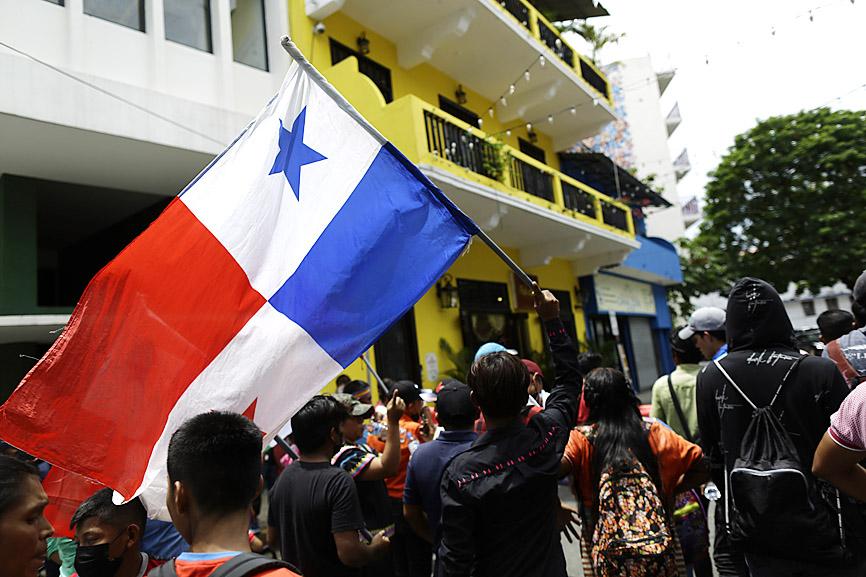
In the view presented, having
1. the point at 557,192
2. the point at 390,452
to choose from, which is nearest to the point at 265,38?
the point at 557,192

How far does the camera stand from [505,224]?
10953 millimetres

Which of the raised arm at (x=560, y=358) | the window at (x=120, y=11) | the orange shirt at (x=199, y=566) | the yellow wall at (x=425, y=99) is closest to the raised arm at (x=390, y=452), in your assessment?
the raised arm at (x=560, y=358)

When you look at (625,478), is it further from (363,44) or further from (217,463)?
(363,44)

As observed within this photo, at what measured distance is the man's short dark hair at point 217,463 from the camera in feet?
4.98

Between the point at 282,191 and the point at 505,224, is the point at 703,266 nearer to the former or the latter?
the point at 505,224

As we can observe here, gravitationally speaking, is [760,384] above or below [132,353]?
below

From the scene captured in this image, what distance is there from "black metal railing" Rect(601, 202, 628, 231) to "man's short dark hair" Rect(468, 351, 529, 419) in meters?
11.8

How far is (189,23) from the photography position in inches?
302

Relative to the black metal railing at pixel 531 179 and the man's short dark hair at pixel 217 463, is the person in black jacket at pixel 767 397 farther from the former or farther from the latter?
the black metal railing at pixel 531 179

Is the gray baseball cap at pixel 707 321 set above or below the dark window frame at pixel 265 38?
below

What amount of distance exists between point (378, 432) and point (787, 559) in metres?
2.82

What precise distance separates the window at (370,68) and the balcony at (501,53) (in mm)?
546

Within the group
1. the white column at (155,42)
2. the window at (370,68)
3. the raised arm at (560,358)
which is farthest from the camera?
the window at (370,68)

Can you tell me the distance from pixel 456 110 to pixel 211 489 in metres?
11.5
